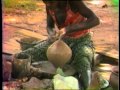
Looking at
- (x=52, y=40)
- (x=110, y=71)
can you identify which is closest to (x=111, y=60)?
(x=110, y=71)

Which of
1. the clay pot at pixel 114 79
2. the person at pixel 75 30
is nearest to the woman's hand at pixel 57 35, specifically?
the person at pixel 75 30

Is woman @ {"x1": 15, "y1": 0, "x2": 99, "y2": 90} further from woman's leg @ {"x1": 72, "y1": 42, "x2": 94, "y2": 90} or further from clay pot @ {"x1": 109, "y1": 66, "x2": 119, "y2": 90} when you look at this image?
clay pot @ {"x1": 109, "y1": 66, "x2": 119, "y2": 90}

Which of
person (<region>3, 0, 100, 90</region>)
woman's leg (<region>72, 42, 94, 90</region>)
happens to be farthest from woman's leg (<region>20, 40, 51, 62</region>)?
woman's leg (<region>72, 42, 94, 90</region>)

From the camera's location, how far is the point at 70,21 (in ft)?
7.20

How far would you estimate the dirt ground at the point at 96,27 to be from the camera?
217cm

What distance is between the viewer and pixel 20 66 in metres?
2.40

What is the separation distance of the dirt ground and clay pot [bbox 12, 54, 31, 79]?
0.42 ft

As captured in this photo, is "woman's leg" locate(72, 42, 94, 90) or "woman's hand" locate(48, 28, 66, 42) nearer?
"woman's hand" locate(48, 28, 66, 42)

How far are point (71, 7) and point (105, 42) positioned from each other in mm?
312

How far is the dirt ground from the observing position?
85.4 inches

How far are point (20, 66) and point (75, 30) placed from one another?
41 cm

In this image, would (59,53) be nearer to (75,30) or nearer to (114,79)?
(75,30)

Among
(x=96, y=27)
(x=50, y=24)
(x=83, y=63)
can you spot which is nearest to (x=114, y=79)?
(x=83, y=63)

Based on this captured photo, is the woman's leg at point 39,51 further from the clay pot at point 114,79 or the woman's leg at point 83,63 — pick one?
the clay pot at point 114,79
